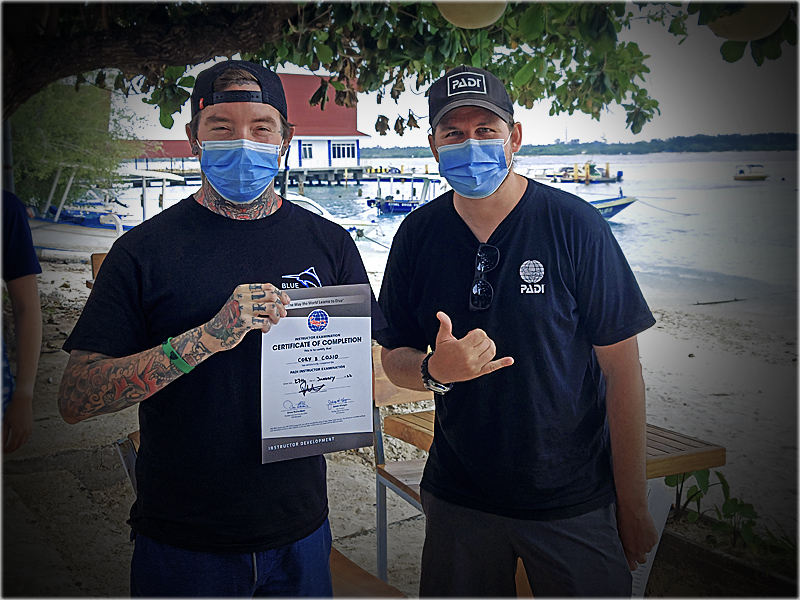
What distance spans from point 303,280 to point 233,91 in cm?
47

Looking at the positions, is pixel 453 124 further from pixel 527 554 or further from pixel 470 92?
pixel 527 554

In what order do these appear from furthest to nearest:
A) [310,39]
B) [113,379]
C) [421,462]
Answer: [421,462] < [310,39] < [113,379]

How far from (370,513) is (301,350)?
8.48 ft

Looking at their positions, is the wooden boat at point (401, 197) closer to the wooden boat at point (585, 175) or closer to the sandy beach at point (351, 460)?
the wooden boat at point (585, 175)

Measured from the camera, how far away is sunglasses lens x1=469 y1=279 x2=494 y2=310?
157 centimetres

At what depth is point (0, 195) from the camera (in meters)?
1.46

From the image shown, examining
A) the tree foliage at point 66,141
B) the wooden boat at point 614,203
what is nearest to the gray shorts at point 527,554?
the tree foliage at point 66,141

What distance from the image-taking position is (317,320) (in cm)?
151

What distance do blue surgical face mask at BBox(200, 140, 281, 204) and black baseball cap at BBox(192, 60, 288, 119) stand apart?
0.31 feet

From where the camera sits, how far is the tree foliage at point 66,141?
7.95ft

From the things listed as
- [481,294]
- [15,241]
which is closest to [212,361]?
[15,241]

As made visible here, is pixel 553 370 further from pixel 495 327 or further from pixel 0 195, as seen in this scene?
pixel 0 195

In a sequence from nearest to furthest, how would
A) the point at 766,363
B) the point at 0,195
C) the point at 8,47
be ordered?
the point at 0,195
the point at 8,47
the point at 766,363

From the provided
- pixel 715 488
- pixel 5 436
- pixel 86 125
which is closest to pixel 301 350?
pixel 5 436
